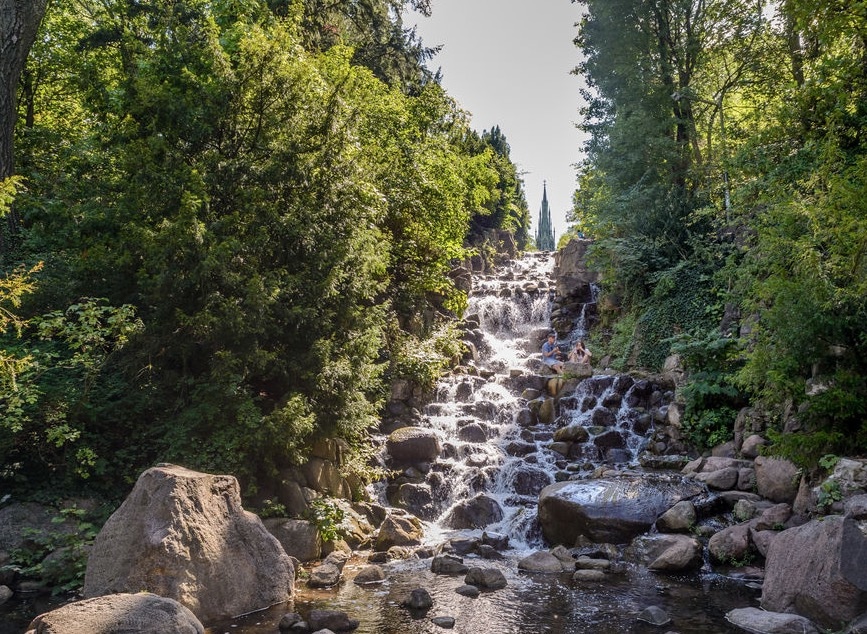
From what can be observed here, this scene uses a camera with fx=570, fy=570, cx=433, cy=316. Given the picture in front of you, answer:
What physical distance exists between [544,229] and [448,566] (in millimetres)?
83261

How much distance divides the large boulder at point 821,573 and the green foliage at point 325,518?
622cm

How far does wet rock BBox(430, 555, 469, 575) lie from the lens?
854 cm

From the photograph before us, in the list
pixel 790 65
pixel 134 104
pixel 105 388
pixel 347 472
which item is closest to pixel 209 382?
pixel 105 388

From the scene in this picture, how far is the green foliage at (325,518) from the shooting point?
9344mm

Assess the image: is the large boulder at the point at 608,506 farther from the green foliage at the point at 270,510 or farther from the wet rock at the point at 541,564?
the green foliage at the point at 270,510

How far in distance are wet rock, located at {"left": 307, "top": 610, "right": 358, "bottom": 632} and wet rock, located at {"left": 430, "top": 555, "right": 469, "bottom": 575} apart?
230 cm

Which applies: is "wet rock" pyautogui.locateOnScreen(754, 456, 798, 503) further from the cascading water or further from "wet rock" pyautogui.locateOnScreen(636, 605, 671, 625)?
"wet rock" pyautogui.locateOnScreen(636, 605, 671, 625)

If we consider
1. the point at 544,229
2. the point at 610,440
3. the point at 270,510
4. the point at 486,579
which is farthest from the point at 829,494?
the point at 544,229

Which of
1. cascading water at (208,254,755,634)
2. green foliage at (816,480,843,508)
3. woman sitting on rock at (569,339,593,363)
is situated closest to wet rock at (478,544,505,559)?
cascading water at (208,254,755,634)

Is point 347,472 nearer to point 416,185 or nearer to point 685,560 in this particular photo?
point 685,560

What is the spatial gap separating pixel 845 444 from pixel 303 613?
7535 millimetres

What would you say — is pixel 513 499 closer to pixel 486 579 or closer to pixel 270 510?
pixel 486 579

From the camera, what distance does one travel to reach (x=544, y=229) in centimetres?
8825

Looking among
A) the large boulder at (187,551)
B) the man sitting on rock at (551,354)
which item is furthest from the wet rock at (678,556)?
the man sitting on rock at (551,354)
